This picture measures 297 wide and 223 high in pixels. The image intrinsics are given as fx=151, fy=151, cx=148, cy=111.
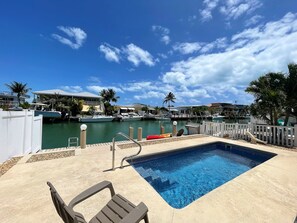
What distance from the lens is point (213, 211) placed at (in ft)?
8.22

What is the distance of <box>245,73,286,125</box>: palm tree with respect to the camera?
28.2 ft

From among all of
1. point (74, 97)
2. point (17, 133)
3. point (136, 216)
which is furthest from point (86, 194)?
point (74, 97)

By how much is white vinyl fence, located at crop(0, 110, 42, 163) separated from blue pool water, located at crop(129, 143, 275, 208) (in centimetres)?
402

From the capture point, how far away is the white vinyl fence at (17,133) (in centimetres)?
455

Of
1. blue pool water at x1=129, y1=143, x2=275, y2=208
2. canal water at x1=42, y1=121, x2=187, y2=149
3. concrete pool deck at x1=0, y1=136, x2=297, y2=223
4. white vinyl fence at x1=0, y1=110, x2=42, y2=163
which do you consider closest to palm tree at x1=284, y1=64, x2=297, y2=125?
blue pool water at x1=129, y1=143, x2=275, y2=208

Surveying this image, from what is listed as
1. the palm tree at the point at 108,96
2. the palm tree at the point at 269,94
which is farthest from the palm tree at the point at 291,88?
the palm tree at the point at 108,96

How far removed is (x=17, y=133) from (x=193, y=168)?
645 cm

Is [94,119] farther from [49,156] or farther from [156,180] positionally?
[156,180]

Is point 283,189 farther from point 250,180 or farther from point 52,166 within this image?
point 52,166

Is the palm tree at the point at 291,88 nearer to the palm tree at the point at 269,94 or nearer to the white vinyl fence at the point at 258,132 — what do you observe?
the palm tree at the point at 269,94

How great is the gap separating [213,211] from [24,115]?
23.3 ft

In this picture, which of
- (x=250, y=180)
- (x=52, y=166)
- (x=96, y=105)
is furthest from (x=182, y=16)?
(x=96, y=105)

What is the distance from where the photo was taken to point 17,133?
5.39 meters

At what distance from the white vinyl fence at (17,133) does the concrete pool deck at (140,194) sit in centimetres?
79
